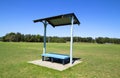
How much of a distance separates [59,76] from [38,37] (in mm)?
73004

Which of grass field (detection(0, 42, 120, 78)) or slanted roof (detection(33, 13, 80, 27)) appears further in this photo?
slanted roof (detection(33, 13, 80, 27))

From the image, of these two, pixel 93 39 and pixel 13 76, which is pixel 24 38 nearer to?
pixel 93 39

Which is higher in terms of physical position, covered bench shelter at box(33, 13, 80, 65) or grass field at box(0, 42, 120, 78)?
covered bench shelter at box(33, 13, 80, 65)

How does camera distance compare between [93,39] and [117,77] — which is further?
[93,39]

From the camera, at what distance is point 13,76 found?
16.2 feet

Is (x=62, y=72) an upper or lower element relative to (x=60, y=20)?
lower

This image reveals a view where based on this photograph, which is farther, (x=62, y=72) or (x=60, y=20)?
(x=60, y=20)

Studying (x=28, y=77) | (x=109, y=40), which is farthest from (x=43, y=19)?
(x=109, y=40)

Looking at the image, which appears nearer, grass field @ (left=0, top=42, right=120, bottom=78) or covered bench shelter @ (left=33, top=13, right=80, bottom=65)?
grass field @ (left=0, top=42, right=120, bottom=78)

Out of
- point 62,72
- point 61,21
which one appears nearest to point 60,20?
point 61,21

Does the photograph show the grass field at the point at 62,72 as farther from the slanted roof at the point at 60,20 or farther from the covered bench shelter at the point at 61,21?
the slanted roof at the point at 60,20

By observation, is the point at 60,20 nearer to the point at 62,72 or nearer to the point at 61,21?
the point at 61,21

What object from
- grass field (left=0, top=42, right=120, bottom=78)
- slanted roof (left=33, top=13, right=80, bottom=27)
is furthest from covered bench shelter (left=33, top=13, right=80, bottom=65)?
grass field (left=0, top=42, right=120, bottom=78)

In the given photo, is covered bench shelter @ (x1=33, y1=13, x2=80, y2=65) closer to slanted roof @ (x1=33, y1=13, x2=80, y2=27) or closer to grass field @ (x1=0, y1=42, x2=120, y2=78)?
slanted roof @ (x1=33, y1=13, x2=80, y2=27)
